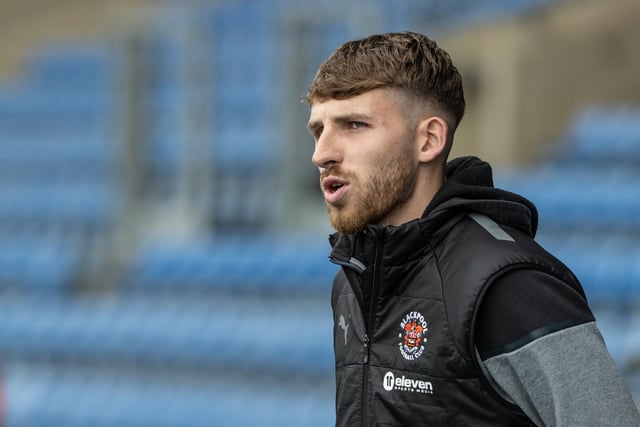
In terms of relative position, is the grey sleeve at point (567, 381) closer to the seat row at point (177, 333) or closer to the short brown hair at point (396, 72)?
the short brown hair at point (396, 72)

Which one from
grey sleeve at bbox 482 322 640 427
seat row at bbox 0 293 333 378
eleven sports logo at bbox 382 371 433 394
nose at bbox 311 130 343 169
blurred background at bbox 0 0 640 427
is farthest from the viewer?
seat row at bbox 0 293 333 378

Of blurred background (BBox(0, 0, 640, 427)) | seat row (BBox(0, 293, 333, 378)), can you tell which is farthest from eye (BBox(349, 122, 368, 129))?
seat row (BBox(0, 293, 333, 378))

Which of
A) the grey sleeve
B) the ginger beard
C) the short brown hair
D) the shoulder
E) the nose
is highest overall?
the short brown hair

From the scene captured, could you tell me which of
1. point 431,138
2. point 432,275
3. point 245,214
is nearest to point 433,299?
point 432,275

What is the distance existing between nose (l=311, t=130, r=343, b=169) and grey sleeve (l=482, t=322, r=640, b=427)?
0.39 m

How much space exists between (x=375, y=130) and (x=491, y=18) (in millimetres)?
7652

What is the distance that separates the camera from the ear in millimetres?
1773

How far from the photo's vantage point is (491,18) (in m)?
9.21

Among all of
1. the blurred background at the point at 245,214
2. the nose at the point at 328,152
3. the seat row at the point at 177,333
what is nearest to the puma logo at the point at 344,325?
the nose at the point at 328,152

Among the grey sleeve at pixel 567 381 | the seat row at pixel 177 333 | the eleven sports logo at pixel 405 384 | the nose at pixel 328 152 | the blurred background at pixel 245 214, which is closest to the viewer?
the grey sleeve at pixel 567 381

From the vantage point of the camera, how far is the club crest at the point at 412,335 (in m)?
1.70

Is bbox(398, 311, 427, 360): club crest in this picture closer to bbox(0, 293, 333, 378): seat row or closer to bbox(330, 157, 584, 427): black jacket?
bbox(330, 157, 584, 427): black jacket

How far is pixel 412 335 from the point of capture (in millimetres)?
1722

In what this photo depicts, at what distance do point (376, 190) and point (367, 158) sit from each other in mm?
49
